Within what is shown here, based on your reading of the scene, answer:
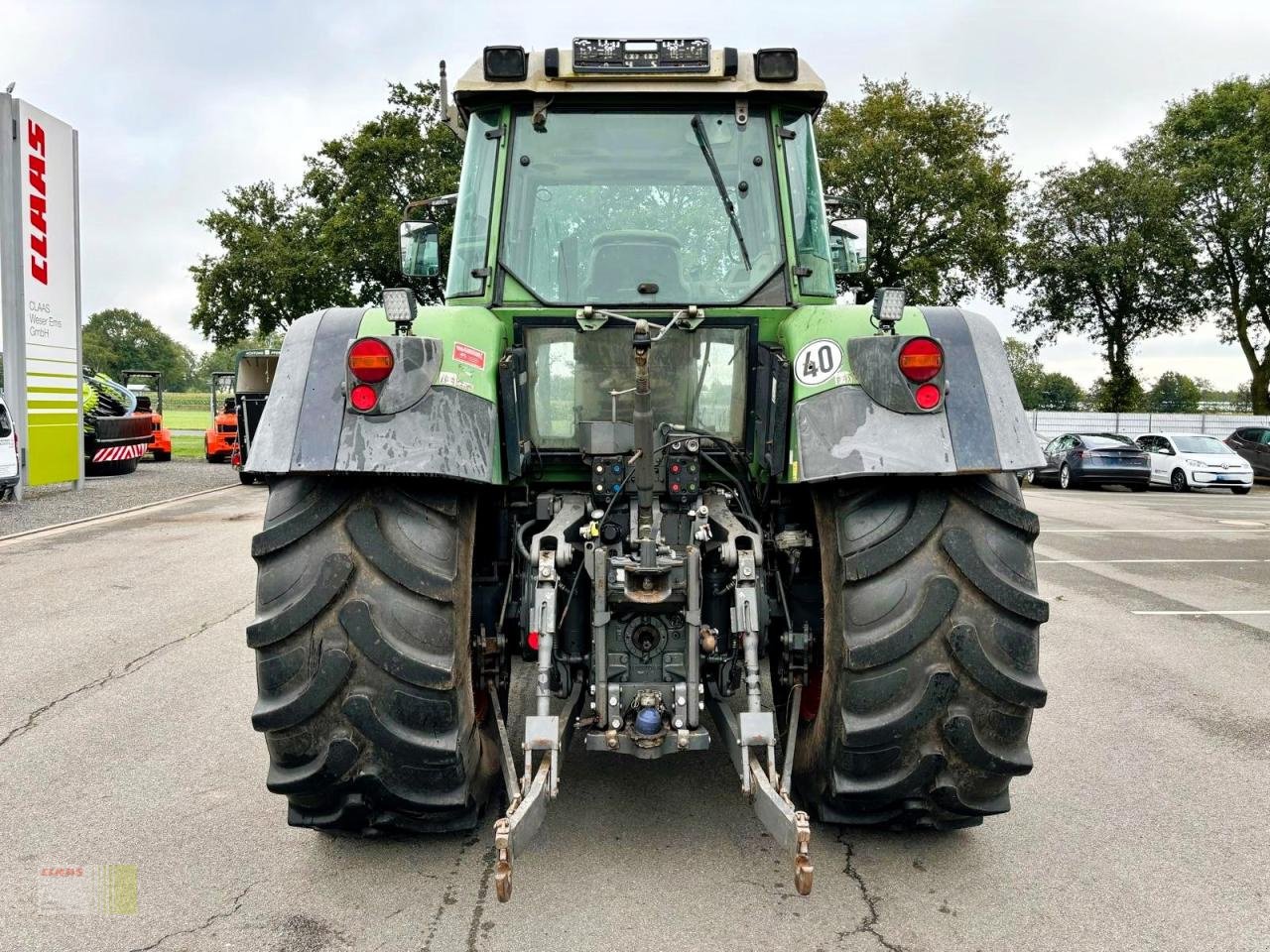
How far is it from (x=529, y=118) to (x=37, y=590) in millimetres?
7485

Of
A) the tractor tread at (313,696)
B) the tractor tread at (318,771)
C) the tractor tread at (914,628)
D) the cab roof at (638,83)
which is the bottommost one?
the tractor tread at (318,771)

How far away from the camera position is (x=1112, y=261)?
114 feet

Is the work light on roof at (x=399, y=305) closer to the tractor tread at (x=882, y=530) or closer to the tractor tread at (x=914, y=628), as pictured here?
the tractor tread at (x=882, y=530)

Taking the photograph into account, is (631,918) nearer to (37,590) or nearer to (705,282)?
(705,282)

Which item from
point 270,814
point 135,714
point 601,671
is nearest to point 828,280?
point 601,671

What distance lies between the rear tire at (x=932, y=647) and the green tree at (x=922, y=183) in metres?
28.8

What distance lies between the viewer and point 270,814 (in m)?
3.86

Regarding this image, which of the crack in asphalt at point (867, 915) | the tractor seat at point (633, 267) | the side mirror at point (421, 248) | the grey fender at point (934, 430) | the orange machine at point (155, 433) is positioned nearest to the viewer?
the crack in asphalt at point (867, 915)

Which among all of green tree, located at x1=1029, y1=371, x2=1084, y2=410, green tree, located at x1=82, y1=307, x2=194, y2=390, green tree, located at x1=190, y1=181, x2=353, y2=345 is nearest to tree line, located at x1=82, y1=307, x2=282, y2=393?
green tree, located at x1=82, y1=307, x2=194, y2=390

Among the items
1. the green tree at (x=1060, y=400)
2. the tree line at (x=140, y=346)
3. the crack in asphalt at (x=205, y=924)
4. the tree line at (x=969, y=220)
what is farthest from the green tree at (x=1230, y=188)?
the tree line at (x=140, y=346)

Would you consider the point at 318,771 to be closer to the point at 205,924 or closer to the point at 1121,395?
the point at 205,924

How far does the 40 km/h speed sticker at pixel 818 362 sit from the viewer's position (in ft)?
10.5

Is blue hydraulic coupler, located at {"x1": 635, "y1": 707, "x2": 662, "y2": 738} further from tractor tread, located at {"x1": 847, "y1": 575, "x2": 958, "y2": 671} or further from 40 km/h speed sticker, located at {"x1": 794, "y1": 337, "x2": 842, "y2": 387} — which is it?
40 km/h speed sticker, located at {"x1": 794, "y1": 337, "x2": 842, "y2": 387}

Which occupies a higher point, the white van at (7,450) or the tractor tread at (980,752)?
the white van at (7,450)
